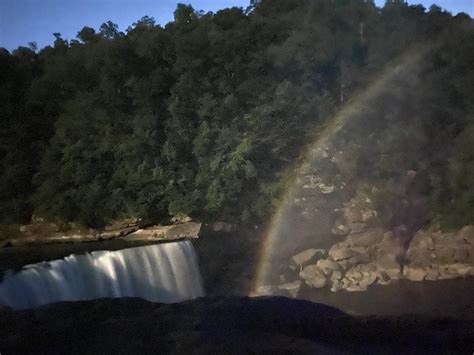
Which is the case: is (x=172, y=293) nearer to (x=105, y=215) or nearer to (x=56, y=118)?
(x=105, y=215)

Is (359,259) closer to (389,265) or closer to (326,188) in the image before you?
(389,265)

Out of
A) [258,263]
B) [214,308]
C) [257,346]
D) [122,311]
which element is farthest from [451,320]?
[258,263]

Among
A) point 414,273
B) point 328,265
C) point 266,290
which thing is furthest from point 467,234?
point 266,290

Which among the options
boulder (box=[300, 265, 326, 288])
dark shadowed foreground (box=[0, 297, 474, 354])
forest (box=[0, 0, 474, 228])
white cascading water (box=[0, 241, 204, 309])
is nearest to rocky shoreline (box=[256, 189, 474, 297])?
boulder (box=[300, 265, 326, 288])

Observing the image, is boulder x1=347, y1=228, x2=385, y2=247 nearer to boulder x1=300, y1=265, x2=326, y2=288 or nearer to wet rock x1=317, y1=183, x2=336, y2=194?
boulder x1=300, y1=265, x2=326, y2=288

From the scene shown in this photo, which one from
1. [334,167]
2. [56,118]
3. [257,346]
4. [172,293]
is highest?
[56,118]

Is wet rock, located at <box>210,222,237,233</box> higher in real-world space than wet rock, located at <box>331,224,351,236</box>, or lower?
higher
